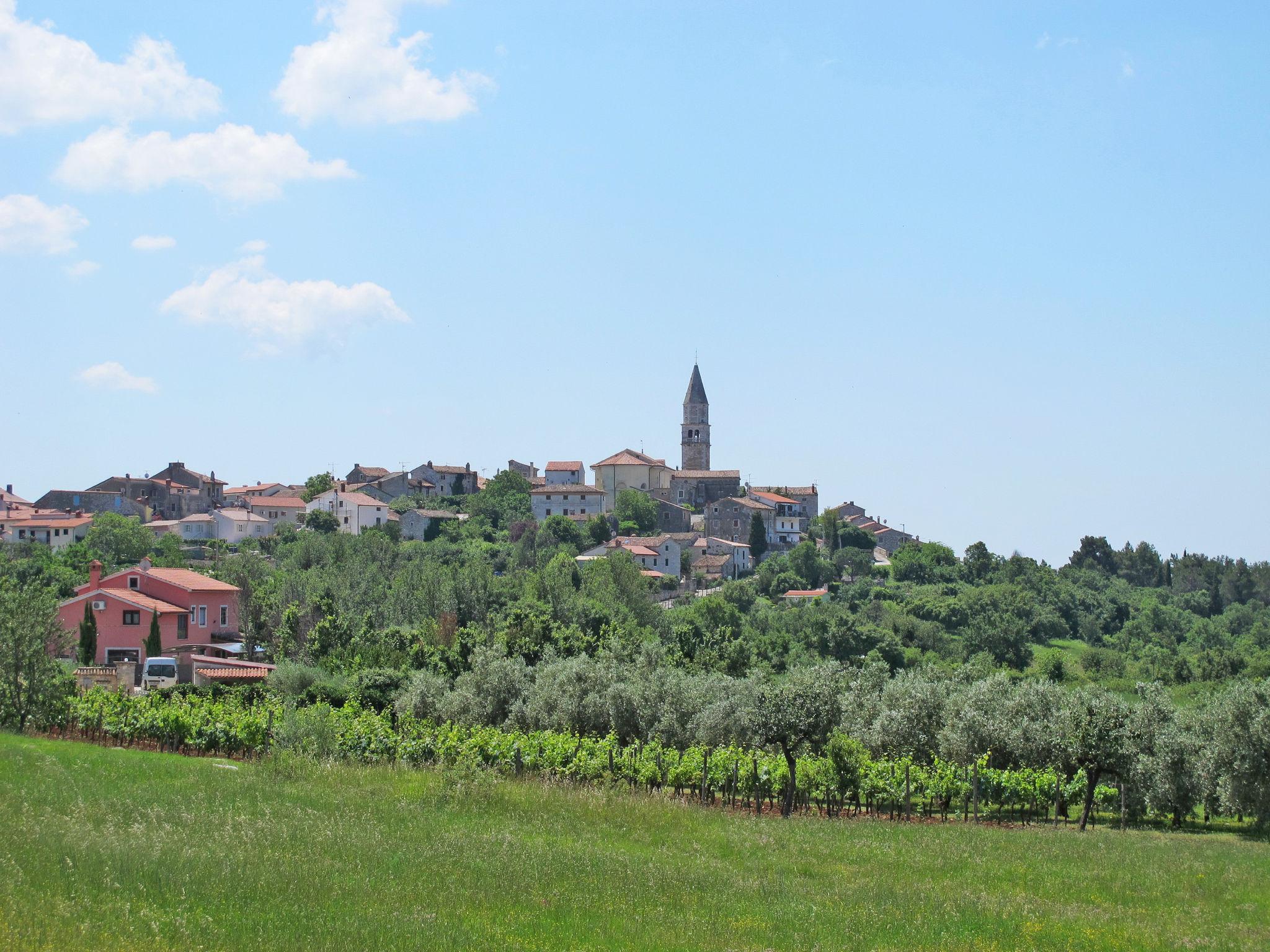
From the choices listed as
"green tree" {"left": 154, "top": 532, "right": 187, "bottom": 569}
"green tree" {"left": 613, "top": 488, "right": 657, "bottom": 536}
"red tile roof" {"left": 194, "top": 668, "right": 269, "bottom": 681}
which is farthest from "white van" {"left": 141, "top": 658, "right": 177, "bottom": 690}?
"green tree" {"left": 613, "top": 488, "right": 657, "bottom": 536}

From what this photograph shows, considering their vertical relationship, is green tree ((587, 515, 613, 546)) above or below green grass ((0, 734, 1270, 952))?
above

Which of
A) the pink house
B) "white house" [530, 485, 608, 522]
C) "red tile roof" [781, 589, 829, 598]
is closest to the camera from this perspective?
the pink house

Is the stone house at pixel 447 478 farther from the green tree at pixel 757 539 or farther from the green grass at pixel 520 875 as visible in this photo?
the green grass at pixel 520 875

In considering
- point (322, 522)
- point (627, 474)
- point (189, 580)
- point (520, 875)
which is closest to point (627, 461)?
point (627, 474)

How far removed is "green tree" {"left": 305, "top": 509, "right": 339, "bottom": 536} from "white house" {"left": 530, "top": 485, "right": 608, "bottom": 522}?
21949 millimetres

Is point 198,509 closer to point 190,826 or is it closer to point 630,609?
point 630,609

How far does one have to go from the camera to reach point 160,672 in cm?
4356

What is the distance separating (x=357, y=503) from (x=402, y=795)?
102609mm

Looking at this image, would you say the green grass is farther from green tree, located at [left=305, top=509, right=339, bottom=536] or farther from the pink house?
green tree, located at [left=305, top=509, right=339, bottom=536]

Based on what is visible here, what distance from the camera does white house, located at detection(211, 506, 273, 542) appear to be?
119062mm

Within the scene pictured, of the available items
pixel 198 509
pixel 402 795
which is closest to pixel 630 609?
pixel 402 795

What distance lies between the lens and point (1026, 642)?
298 feet

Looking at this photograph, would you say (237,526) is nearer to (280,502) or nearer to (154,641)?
(280,502)

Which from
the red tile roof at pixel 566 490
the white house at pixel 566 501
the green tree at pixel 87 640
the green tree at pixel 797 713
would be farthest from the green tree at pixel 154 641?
the red tile roof at pixel 566 490
